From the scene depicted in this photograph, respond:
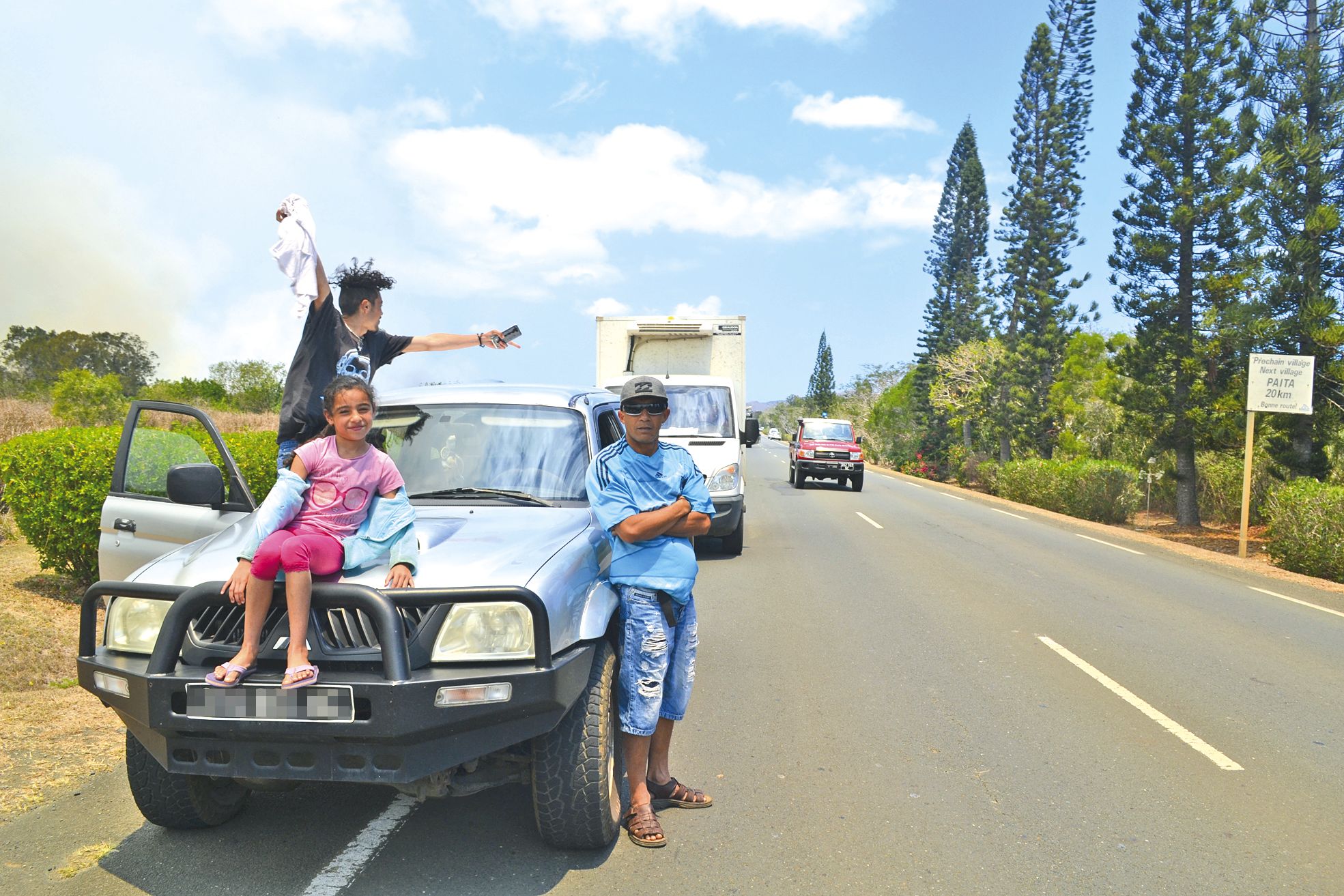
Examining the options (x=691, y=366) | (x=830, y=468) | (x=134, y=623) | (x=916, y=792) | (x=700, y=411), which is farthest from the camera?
(x=830, y=468)

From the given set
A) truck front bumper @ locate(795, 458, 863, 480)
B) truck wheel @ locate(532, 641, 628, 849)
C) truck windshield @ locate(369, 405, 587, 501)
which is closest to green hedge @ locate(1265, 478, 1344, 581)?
truck front bumper @ locate(795, 458, 863, 480)

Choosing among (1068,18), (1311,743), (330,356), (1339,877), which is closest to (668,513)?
(330,356)

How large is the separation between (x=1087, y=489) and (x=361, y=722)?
2289cm

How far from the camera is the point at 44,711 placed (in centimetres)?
526

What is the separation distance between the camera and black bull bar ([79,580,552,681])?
2.96 m

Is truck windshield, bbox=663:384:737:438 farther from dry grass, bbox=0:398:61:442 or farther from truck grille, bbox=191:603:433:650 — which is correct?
truck grille, bbox=191:603:433:650

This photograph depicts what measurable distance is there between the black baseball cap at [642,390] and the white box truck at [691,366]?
825 cm

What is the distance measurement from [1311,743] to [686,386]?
866cm

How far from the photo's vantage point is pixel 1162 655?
7.20 metres

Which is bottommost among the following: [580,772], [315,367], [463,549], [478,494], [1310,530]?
[1310,530]

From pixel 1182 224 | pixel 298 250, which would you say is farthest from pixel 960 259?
pixel 298 250

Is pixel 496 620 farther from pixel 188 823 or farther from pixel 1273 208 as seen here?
pixel 1273 208

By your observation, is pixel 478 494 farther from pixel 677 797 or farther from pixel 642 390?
pixel 677 797

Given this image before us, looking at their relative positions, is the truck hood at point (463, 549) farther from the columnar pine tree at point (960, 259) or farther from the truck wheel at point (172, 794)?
the columnar pine tree at point (960, 259)
